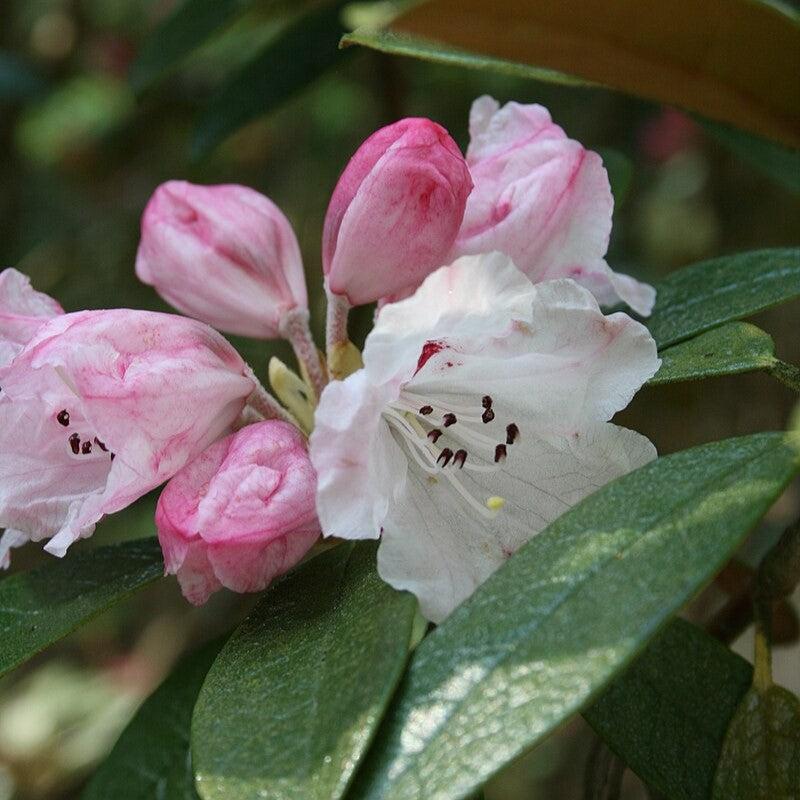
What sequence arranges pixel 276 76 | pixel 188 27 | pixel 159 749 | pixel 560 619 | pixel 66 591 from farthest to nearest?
pixel 276 76
pixel 188 27
pixel 159 749
pixel 66 591
pixel 560 619

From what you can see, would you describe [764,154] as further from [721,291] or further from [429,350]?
[429,350]

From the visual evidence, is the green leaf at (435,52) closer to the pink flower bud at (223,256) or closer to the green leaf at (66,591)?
the pink flower bud at (223,256)

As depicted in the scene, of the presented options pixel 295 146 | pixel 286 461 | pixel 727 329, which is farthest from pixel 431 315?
pixel 295 146

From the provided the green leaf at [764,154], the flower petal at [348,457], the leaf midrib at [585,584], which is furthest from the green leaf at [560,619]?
the green leaf at [764,154]

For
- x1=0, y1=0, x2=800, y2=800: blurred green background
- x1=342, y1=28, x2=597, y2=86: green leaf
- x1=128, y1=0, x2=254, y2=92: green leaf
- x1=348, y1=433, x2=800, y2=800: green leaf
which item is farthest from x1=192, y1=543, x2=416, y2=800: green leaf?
x1=0, y1=0, x2=800, y2=800: blurred green background

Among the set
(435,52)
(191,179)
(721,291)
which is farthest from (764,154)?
(191,179)
